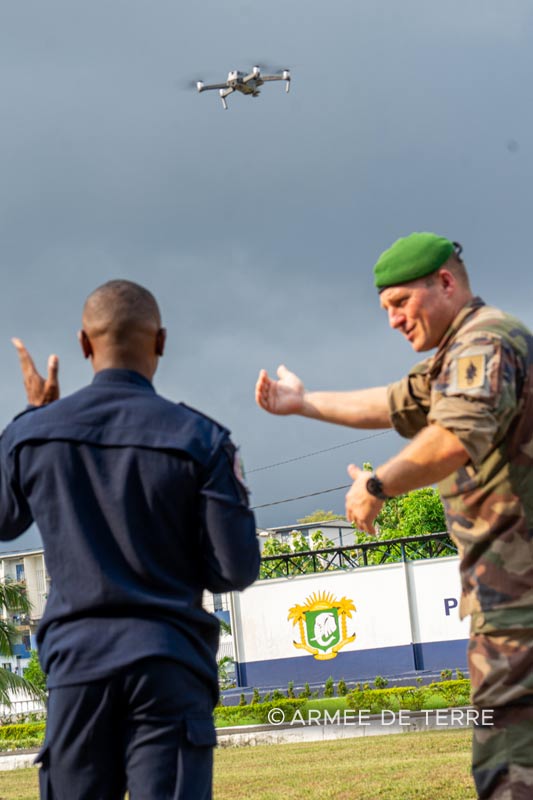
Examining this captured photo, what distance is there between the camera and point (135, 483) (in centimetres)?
295

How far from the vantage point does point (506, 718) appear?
3.32 m

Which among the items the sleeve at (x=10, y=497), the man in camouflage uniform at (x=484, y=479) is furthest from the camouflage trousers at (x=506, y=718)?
the sleeve at (x=10, y=497)

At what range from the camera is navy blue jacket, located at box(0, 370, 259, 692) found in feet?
9.48

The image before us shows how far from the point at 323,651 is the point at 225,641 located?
2561 centimetres

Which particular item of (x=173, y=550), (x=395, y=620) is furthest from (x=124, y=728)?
(x=395, y=620)

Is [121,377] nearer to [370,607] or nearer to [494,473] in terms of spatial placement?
[494,473]

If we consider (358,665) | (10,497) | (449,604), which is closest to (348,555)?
(358,665)

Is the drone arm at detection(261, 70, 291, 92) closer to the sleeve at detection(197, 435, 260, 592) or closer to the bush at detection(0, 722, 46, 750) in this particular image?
the bush at detection(0, 722, 46, 750)

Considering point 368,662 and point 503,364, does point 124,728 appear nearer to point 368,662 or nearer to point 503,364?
point 503,364

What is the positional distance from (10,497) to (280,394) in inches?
48.0

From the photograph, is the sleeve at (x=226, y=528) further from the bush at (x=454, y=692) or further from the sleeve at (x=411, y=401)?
the bush at (x=454, y=692)

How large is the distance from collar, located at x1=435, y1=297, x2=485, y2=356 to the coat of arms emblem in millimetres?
33179

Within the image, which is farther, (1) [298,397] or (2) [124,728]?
(1) [298,397]

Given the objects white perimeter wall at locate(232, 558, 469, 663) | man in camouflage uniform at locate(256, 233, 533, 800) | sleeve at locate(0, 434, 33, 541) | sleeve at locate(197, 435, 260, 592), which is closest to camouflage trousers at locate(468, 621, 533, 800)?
man in camouflage uniform at locate(256, 233, 533, 800)
